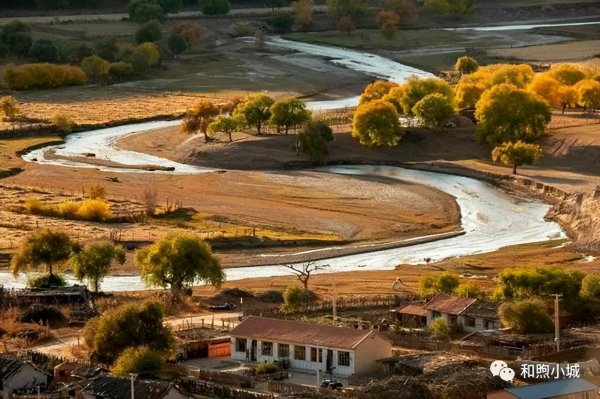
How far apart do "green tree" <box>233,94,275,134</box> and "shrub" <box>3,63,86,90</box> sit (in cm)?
3157

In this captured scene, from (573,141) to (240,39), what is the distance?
2862 inches

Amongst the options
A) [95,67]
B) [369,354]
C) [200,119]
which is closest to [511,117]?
[200,119]

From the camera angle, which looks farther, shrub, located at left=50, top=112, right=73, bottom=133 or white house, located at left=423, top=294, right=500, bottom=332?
shrub, located at left=50, top=112, right=73, bottom=133

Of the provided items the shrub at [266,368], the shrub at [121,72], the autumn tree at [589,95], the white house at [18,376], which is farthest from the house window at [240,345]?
the shrub at [121,72]

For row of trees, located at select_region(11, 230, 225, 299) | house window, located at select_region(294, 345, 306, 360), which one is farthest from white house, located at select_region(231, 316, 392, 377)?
row of trees, located at select_region(11, 230, 225, 299)

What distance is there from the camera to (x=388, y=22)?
171375mm

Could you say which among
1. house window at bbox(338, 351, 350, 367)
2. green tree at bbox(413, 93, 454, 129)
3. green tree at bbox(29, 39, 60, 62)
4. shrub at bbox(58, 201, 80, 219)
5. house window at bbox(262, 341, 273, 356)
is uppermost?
house window at bbox(338, 351, 350, 367)

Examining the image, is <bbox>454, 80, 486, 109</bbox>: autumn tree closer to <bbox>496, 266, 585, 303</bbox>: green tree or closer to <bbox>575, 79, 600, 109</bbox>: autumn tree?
<bbox>575, 79, 600, 109</bbox>: autumn tree

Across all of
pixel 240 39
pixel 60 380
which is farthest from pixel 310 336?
pixel 240 39

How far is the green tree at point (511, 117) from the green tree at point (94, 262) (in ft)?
134

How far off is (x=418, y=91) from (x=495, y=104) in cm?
947

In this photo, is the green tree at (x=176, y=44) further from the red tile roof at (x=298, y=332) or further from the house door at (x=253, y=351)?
the house door at (x=253, y=351)

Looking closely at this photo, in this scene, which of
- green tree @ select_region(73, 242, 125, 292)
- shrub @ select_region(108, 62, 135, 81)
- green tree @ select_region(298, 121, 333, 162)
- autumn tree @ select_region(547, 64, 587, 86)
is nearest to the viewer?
green tree @ select_region(73, 242, 125, 292)

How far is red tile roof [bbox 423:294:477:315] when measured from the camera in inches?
2249
